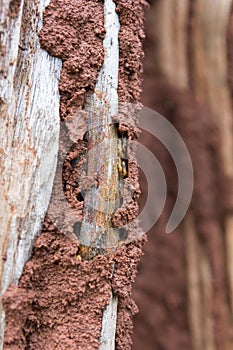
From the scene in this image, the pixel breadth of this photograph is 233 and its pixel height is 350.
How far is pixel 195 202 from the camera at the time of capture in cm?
276

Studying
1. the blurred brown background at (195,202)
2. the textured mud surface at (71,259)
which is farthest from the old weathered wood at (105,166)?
the blurred brown background at (195,202)

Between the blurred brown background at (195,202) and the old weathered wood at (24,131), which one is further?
the blurred brown background at (195,202)

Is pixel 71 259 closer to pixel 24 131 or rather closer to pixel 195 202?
pixel 24 131

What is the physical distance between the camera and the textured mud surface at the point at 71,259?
1091 mm

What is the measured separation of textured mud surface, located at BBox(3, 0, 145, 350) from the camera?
1.09 m

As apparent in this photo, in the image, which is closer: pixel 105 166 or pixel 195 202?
pixel 105 166

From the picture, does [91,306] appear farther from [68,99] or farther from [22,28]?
[22,28]

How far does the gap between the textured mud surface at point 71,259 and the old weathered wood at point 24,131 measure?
0.07ft

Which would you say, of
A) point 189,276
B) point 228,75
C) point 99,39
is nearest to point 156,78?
point 228,75

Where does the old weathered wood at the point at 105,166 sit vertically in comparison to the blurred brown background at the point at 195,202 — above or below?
below

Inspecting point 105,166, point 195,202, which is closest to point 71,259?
point 105,166

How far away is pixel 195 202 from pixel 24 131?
178 cm

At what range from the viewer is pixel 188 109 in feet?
8.82

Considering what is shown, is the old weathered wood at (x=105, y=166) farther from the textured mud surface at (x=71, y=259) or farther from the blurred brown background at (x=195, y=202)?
the blurred brown background at (x=195, y=202)
